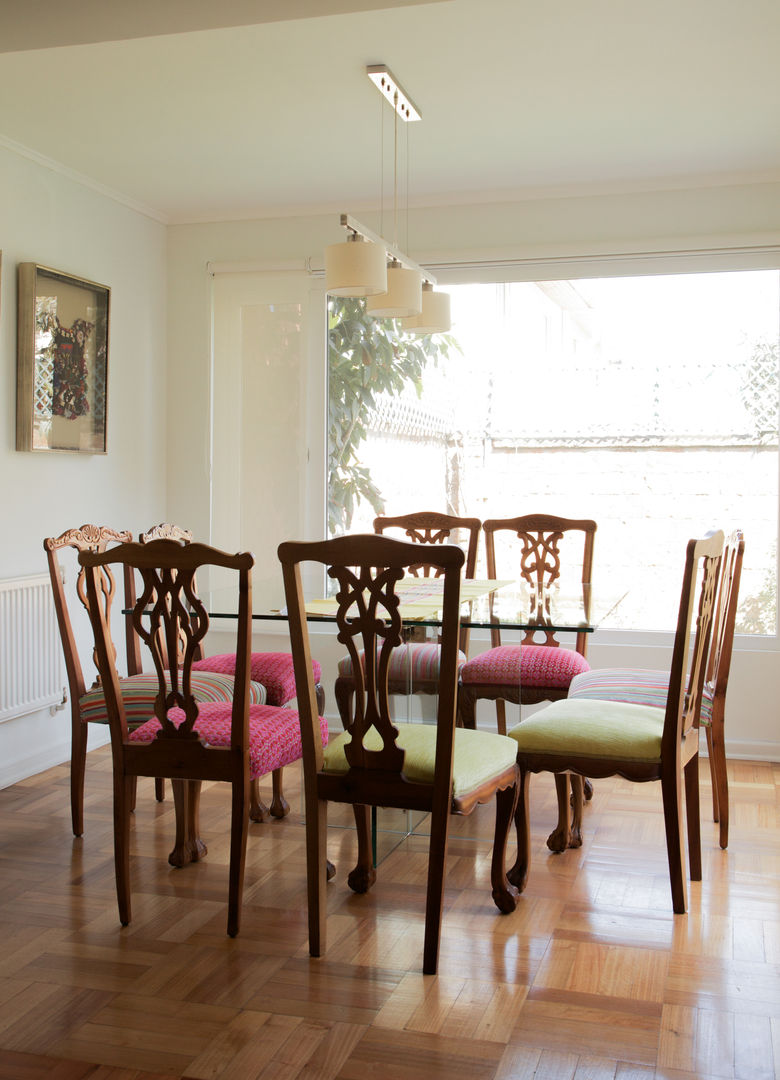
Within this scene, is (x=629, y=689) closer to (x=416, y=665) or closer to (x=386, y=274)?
(x=416, y=665)

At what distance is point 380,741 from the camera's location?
102 inches

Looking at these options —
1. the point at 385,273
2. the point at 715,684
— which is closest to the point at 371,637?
the point at 385,273

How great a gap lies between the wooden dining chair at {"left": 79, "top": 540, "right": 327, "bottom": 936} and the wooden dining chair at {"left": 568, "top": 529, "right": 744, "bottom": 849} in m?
0.97

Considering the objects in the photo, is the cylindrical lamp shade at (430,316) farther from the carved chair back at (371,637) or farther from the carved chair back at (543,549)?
the carved chair back at (371,637)

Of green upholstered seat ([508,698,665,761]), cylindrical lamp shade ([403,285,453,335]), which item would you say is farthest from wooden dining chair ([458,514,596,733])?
cylindrical lamp shade ([403,285,453,335])

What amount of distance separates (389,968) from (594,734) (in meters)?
0.80

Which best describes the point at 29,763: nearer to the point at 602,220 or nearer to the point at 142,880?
the point at 142,880

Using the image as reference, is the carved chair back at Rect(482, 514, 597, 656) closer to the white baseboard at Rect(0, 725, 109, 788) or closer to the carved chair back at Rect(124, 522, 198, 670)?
the carved chair back at Rect(124, 522, 198, 670)

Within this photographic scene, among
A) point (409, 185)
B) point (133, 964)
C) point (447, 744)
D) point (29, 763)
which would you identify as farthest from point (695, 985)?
point (409, 185)

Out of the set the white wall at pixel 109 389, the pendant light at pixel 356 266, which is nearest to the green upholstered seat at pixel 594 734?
the pendant light at pixel 356 266

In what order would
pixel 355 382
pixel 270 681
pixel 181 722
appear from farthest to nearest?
pixel 355 382 < pixel 270 681 < pixel 181 722

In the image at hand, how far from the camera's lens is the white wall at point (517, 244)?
4543mm

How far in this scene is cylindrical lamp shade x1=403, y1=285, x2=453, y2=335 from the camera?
370cm

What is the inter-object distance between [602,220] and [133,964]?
3675mm
